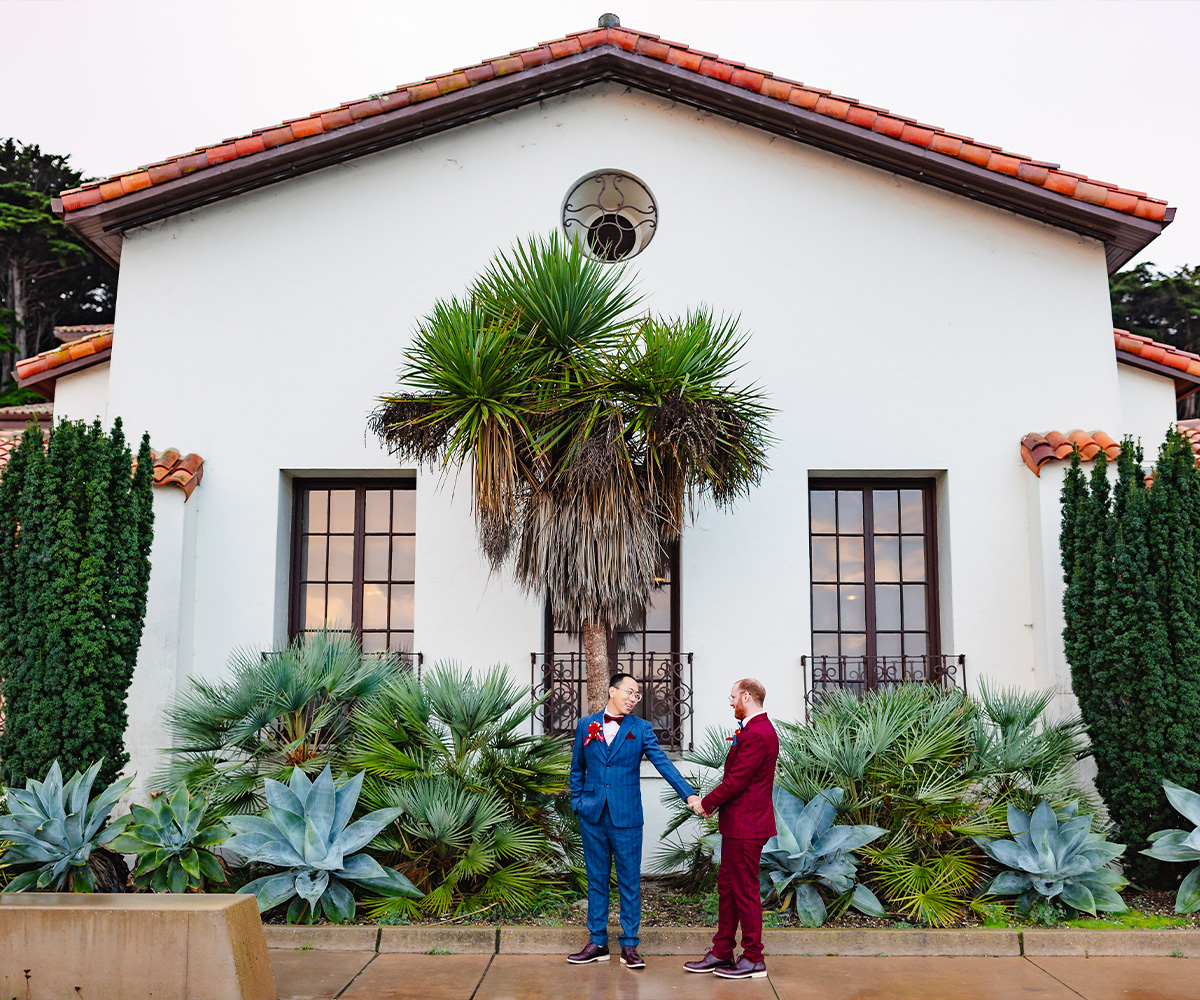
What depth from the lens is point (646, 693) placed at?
9.07 metres

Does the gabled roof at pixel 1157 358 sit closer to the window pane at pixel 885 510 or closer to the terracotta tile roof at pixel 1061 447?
the terracotta tile roof at pixel 1061 447

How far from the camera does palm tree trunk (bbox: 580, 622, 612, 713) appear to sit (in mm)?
7625

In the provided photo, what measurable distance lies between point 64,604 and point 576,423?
12.6ft

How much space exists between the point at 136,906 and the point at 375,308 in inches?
226

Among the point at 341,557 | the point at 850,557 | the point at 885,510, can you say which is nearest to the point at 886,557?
the point at 850,557

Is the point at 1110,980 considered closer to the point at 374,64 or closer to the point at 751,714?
the point at 751,714

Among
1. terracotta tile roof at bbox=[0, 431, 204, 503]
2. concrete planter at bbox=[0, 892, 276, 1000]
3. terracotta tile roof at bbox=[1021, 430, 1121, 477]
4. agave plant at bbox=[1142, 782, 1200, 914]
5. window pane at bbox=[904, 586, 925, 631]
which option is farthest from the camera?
window pane at bbox=[904, 586, 925, 631]

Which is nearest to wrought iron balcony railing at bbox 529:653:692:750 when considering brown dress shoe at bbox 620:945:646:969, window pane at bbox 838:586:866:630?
window pane at bbox 838:586:866:630

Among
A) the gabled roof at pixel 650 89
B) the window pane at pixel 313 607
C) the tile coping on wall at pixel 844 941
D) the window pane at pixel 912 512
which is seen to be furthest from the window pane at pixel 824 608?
the window pane at pixel 313 607

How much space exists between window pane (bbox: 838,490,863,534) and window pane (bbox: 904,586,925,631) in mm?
725

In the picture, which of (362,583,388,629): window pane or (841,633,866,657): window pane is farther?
(362,583,388,629): window pane

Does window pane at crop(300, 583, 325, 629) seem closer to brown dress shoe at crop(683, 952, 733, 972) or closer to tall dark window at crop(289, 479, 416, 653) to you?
tall dark window at crop(289, 479, 416, 653)

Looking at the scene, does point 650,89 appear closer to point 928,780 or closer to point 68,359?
point 68,359

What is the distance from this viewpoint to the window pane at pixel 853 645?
Answer: 9359 mm
